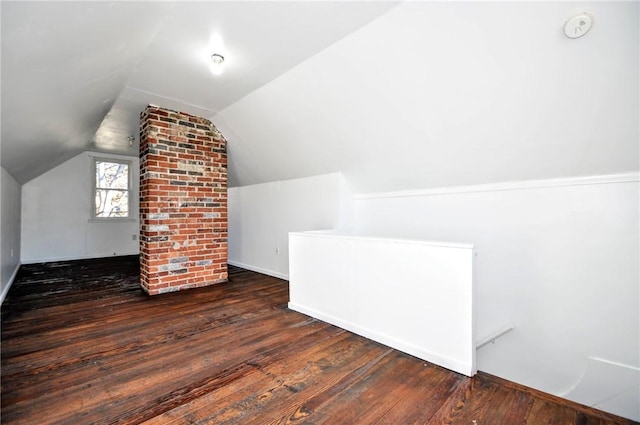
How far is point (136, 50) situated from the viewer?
7.56ft

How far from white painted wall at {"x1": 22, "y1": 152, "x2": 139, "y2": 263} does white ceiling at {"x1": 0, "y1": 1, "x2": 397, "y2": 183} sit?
3.08 m

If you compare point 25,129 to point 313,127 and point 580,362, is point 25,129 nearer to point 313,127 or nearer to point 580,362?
point 313,127

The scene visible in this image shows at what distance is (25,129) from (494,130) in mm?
3924

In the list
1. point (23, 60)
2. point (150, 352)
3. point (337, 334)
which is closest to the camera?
point (23, 60)

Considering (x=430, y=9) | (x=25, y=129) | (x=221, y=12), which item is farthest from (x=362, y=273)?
(x=25, y=129)

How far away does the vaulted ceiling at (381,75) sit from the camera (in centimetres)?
162

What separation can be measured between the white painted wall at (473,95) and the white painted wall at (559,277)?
0.20 m

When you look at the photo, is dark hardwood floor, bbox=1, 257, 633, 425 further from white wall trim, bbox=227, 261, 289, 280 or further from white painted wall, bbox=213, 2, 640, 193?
white painted wall, bbox=213, 2, 640, 193

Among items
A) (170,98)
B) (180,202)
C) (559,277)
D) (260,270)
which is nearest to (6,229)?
(180,202)

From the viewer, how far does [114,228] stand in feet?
21.5

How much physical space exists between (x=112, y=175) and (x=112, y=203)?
24.9 inches

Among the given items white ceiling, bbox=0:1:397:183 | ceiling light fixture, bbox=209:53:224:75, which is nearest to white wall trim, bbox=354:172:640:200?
white ceiling, bbox=0:1:397:183


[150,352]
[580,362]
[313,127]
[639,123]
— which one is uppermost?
[313,127]

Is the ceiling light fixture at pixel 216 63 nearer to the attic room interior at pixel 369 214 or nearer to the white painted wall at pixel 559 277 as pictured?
the attic room interior at pixel 369 214
